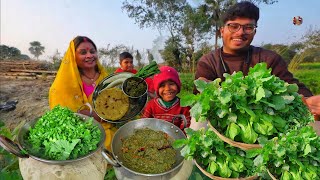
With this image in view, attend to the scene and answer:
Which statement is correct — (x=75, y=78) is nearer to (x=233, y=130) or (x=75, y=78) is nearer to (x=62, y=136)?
(x=62, y=136)

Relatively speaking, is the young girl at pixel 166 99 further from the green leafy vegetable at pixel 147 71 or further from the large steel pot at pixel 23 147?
the large steel pot at pixel 23 147

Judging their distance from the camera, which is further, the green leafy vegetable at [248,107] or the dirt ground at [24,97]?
the dirt ground at [24,97]

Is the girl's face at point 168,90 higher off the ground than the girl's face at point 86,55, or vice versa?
the girl's face at point 86,55

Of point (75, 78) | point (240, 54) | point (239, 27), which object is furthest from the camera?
point (75, 78)

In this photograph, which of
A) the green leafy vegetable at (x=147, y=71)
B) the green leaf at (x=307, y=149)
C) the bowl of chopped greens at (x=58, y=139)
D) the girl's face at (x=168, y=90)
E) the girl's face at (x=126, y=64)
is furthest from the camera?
the girl's face at (x=126, y=64)

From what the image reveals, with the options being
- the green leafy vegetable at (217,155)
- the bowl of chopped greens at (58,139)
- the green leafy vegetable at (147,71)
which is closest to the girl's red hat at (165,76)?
the green leafy vegetable at (147,71)

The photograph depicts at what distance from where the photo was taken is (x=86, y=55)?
3070 millimetres

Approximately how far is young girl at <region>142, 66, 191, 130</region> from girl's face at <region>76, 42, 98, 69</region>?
630 mm

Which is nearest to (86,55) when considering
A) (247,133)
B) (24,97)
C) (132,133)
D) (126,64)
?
(132,133)

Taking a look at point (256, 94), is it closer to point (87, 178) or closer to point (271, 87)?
point (271, 87)

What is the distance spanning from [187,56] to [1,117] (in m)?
13.0

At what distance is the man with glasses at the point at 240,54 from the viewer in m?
2.43

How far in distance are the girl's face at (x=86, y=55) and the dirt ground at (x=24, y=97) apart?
5548 millimetres

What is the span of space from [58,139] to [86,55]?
1.35 meters
